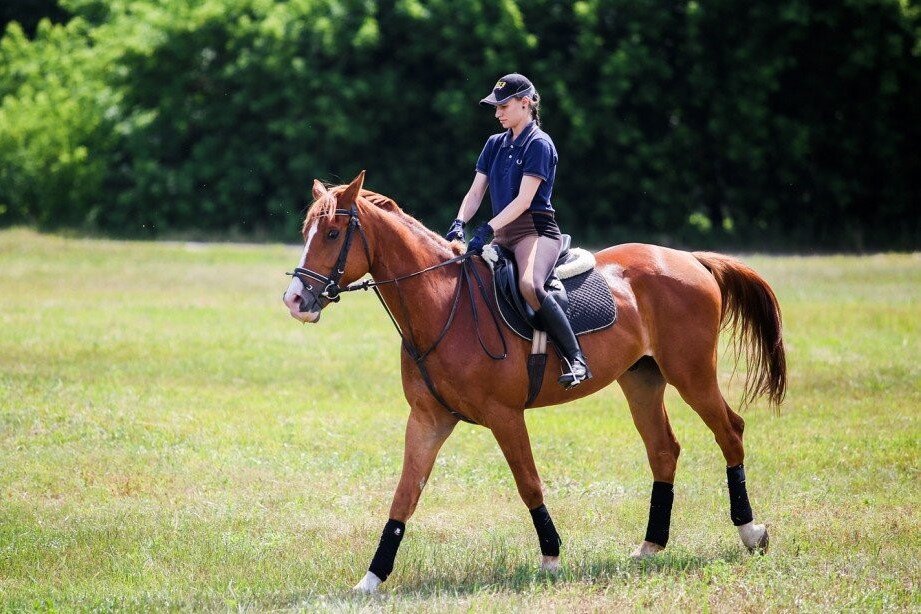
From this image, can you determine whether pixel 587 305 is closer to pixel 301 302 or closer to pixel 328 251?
pixel 328 251

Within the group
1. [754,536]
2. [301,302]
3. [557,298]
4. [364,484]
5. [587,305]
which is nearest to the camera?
[301,302]

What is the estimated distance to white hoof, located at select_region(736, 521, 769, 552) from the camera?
8547 millimetres

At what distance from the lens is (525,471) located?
7.78m

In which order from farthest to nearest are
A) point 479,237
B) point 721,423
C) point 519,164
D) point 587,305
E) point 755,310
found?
point 755,310, point 721,423, point 587,305, point 519,164, point 479,237

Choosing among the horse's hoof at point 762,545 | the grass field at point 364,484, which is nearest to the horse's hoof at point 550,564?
the grass field at point 364,484

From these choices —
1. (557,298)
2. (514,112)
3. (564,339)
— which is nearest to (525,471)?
(564,339)

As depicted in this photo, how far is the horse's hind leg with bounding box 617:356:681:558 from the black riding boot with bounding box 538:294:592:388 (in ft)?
3.55

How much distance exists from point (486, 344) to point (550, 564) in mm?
1528

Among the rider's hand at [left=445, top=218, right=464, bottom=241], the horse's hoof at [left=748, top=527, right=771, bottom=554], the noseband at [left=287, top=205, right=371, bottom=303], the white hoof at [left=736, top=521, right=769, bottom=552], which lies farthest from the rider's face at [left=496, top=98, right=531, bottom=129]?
the horse's hoof at [left=748, top=527, right=771, bottom=554]

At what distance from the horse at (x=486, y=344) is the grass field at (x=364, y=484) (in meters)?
0.57

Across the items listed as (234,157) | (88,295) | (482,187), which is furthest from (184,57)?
(482,187)

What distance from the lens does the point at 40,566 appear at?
8211mm

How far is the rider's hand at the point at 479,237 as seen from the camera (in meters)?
7.63

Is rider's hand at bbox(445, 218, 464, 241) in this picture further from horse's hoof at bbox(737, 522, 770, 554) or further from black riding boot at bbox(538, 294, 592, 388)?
horse's hoof at bbox(737, 522, 770, 554)
